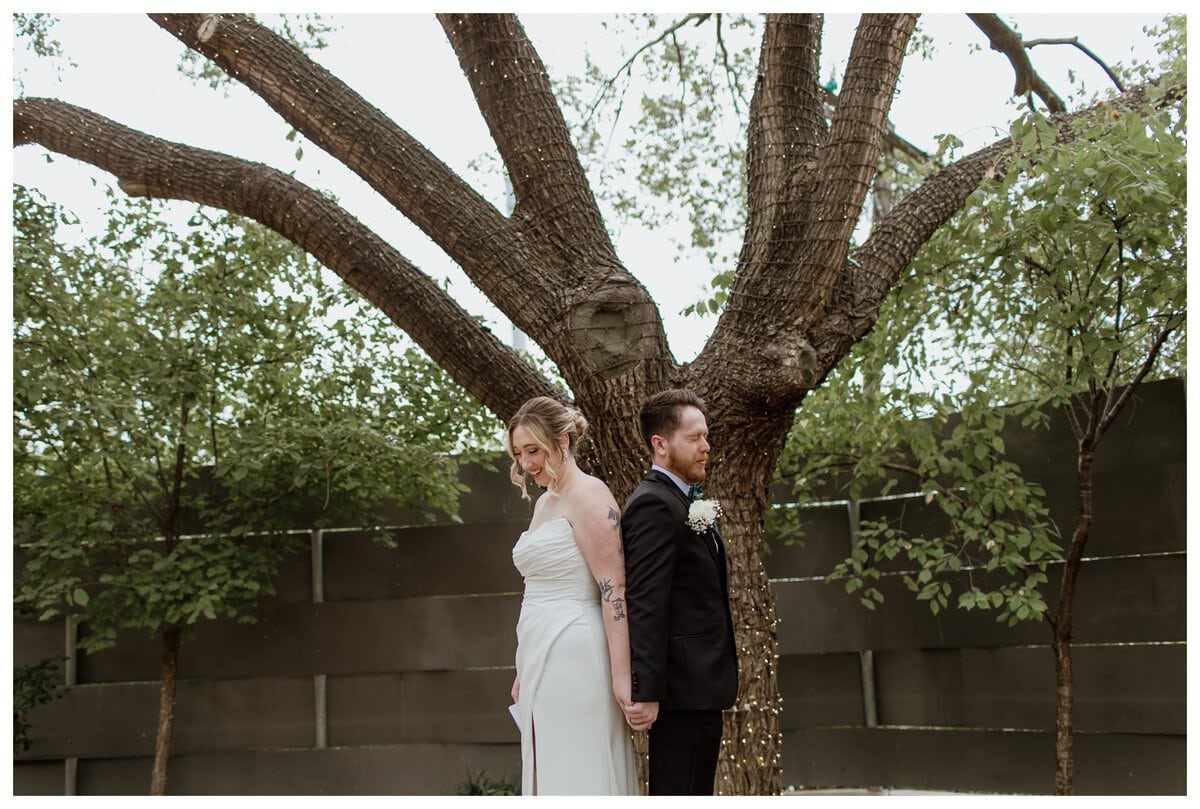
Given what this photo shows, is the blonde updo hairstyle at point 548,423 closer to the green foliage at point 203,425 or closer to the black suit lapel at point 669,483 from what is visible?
the black suit lapel at point 669,483

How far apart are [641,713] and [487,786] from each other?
12.4 ft

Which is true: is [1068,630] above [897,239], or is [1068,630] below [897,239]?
below

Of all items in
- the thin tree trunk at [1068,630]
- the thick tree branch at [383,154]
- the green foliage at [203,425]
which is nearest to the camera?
the thick tree branch at [383,154]

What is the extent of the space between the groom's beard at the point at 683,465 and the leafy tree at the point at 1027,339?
1778mm

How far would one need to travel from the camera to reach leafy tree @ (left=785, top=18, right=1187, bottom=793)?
427cm

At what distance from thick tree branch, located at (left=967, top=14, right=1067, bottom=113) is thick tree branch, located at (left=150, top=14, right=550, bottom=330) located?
332 centimetres

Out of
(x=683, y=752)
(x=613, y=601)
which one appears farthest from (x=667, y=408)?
(x=683, y=752)

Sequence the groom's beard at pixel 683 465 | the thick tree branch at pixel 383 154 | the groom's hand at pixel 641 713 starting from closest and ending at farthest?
the groom's hand at pixel 641 713, the groom's beard at pixel 683 465, the thick tree branch at pixel 383 154

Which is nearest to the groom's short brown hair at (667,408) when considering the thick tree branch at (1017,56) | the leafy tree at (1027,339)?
the leafy tree at (1027,339)

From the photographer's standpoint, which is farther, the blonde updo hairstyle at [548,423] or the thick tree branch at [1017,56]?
the thick tree branch at [1017,56]

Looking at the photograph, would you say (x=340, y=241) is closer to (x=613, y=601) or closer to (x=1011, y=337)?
(x=613, y=601)

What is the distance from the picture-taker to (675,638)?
327 cm

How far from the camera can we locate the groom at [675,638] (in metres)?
3.21

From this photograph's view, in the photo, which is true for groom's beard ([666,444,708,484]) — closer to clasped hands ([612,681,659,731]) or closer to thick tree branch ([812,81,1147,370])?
clasped hands ([612,681,659,731])
